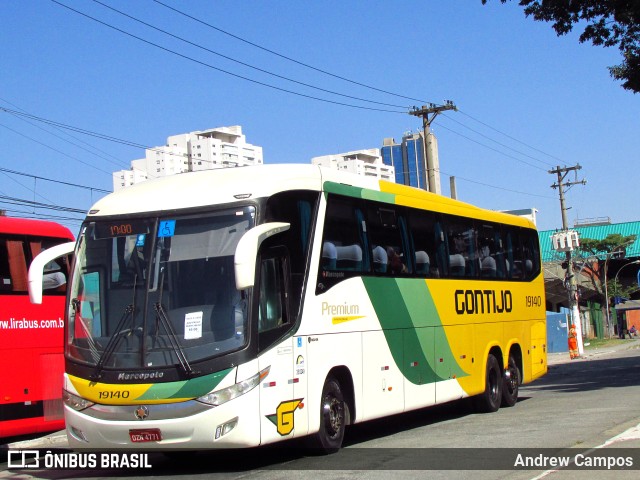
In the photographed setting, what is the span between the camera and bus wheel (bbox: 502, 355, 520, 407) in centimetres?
1722

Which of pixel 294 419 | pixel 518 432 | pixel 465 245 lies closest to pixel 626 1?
pixel 465 245

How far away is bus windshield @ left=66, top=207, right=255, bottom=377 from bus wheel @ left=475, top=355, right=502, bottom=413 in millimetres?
8025

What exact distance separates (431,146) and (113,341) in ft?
83.3

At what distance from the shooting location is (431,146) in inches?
1336

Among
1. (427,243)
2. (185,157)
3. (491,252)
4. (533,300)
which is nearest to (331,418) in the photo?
(427,243)

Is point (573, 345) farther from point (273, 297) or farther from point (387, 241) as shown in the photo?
point (273, 297)

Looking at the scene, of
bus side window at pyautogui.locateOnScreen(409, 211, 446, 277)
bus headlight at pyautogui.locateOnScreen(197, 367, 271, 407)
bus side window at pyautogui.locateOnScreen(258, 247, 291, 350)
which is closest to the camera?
bus headlight at pyautogui.locateOnScreen(197, 367, 271, 407)

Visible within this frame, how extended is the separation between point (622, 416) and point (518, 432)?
6.79 feet

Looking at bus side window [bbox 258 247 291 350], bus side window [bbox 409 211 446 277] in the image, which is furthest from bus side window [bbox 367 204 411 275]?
bus side window [bbox 258 247 291 350]

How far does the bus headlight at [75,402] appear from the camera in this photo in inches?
388

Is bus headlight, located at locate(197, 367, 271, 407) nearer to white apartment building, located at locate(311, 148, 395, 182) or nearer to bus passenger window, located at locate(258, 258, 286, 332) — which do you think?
bus passenger window, located at locate(258, 258, 286, 332)

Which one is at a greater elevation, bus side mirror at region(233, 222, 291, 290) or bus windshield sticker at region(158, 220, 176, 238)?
bus windshield sticker at region(158, 220, 176, 238)

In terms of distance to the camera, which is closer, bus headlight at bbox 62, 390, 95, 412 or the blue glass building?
bus headlight at bbox 62, 390, 95, 412

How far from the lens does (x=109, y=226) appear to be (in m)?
10.6
